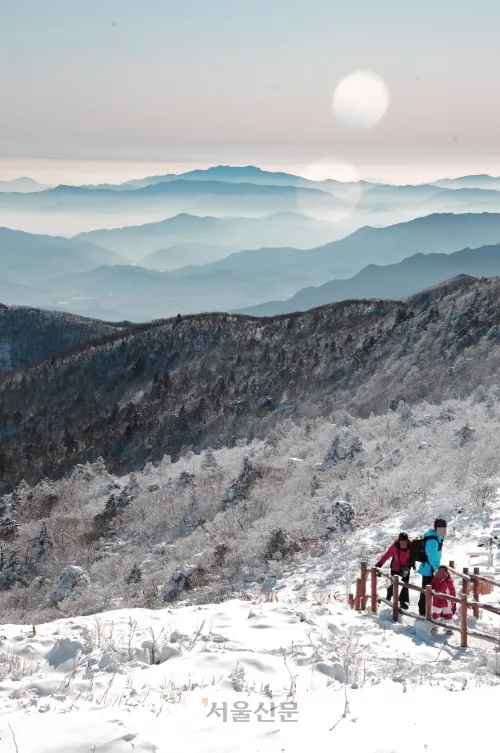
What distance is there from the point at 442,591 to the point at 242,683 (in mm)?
4457

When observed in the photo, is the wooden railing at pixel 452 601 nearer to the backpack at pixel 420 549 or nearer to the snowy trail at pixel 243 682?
the snowy trail at pixel 243 682

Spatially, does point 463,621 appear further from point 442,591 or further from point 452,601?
point 442,591

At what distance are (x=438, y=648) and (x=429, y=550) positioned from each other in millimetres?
1781

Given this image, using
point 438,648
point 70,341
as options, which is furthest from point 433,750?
point 70,341

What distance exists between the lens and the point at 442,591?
34.1ft

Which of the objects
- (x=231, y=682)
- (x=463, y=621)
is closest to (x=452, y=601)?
(x=463, y=621)

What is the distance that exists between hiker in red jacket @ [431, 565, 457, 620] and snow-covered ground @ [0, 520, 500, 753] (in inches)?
17.4

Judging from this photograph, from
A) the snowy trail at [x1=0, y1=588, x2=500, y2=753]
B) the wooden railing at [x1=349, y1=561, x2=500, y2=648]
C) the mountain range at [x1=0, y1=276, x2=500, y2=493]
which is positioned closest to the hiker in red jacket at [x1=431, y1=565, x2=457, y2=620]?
the wooden railing at [x1=349, y1=561, x2=500, y2=648]

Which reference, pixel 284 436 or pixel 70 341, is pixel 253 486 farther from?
pixel 70 341

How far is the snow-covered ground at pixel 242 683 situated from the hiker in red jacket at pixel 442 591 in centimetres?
44

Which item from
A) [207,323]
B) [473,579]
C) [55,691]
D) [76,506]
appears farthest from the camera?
[207,323]

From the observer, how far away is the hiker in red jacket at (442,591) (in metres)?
10.2

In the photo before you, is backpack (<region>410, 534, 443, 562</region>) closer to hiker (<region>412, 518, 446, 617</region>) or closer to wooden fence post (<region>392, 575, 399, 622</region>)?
hiker (<region>412, 518, 446, 617</region>)

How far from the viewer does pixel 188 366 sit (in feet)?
162
